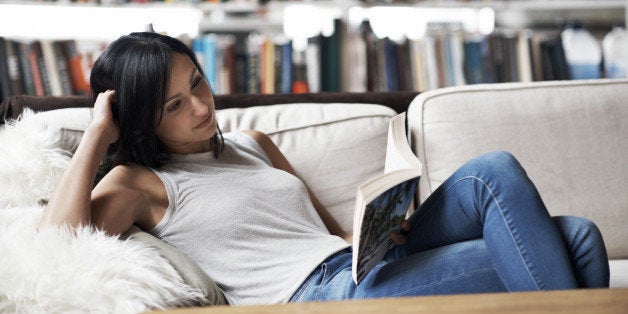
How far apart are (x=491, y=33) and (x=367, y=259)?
170 centimetres

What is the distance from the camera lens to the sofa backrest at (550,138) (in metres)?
1.50

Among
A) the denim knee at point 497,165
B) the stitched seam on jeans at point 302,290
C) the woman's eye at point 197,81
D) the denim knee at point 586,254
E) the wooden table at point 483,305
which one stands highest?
the woman's eye at point 197,81

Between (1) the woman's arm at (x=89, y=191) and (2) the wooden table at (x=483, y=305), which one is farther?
(1) the woman's arm at (x=89, y=191)

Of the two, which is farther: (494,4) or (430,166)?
(494,4)

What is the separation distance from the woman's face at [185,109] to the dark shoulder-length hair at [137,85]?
0.02 metres

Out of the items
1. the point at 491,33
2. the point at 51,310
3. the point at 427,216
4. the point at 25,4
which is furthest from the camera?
the point at 491,33

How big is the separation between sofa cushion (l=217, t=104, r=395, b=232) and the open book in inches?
15.7

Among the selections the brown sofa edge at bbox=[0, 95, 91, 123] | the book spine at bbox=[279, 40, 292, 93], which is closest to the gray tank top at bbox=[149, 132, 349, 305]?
the brown sofa edge at bbox=[0, 95, 91, 123]

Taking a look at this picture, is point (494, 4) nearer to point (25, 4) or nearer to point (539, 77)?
point (539, 77)

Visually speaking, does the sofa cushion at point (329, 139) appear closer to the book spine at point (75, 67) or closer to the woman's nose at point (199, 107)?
Result: the woman's nose at point (199, 107)

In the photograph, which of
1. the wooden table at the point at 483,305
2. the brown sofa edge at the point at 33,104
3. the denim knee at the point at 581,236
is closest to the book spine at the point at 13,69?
the brown sofa edge at the point at 33,104

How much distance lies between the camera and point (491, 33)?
97.2 inches

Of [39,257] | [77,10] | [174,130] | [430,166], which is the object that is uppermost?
[77,10]

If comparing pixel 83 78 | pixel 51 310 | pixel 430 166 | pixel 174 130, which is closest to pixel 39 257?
pixel 51 310
